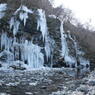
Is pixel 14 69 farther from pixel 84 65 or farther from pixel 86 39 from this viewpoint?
pixel 86 39

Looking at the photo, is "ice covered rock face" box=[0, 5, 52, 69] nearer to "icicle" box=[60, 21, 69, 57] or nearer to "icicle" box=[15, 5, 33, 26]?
"icicle" box=[15, 5, 33, 26]

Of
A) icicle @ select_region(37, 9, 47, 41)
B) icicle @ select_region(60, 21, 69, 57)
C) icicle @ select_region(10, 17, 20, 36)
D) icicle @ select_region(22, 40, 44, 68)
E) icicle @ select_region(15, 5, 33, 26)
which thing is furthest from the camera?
icicle @ select_region(60, 21, 69, 57)

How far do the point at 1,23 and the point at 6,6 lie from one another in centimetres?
388

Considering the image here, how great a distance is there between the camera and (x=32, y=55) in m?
34.9

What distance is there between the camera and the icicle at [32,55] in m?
34.7

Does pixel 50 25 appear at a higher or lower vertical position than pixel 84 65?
higher

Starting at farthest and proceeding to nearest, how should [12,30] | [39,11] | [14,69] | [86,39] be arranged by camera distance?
→ 1. [86,39]
2. [39,11]
3. [12,30]
4. [14,69]

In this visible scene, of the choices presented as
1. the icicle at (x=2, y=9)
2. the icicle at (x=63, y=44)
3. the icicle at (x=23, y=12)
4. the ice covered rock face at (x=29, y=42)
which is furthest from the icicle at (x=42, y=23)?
the icicle at (x=2, y=9)

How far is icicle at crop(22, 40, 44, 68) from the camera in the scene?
34.7m

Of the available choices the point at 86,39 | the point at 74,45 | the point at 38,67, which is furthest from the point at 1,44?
the point at 86,39

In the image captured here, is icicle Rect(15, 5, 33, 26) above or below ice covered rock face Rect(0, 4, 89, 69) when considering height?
above

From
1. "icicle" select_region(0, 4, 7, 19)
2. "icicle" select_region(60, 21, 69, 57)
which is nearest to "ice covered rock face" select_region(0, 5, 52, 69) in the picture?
"icicle" select_region(0, 4, 7, 19)

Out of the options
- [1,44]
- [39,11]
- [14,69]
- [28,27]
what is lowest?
[14,69]

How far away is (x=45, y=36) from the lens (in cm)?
3825
